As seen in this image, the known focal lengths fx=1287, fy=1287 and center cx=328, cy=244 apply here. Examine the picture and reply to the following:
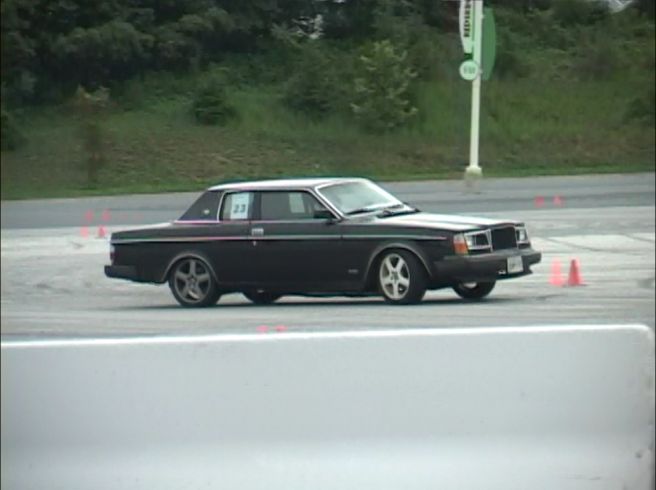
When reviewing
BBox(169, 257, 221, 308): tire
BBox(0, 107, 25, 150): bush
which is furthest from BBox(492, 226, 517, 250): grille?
BBox(0, 107, 25, 150): bush

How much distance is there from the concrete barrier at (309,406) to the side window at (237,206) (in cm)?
59

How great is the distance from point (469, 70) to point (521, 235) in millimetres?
827

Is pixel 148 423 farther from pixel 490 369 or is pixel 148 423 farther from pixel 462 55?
pixel 462 55

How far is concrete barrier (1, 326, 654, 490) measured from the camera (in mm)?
5297

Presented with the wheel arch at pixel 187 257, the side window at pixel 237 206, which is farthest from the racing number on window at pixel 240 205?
the wheel arch at pixel 187 257

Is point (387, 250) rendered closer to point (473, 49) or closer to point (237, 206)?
point (237, 206)

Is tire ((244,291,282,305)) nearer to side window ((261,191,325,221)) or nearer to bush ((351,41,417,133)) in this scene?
side window ((261,191,325,221))

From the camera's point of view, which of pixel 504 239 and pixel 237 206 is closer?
pixel 237 206

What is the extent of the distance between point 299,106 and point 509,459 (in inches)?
71.5

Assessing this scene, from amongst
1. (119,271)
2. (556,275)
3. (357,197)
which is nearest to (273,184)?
(357,197)

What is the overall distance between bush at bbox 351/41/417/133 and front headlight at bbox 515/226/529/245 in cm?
78

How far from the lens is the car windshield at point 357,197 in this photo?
5844mm

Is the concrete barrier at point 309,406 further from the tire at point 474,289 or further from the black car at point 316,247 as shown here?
the tire at point 474,289

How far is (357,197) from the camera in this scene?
19.5ft
